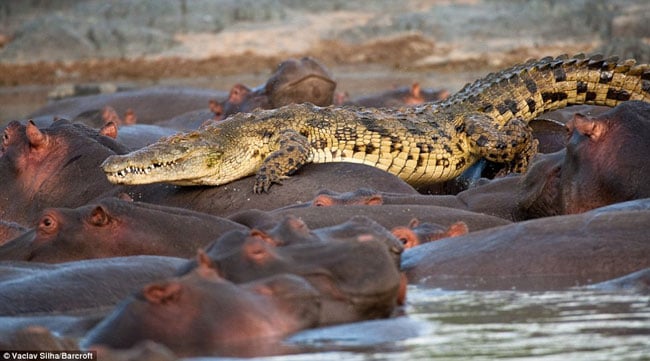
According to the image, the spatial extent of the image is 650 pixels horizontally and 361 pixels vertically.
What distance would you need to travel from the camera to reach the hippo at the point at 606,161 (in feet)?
26.4

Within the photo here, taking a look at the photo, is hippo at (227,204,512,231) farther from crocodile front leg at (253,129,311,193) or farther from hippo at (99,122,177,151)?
hippo at (99,122,177,151)

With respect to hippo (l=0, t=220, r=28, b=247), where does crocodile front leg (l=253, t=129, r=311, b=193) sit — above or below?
above

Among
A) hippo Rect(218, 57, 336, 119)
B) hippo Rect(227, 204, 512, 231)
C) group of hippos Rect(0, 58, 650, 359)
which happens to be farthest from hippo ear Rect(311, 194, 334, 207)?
hippo Rect(218, 57, 336, 119)

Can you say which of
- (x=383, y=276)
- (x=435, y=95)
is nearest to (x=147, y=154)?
(x=383, y=276)

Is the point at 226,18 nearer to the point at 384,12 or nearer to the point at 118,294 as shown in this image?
the point at 384,12

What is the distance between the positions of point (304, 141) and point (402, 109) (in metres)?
1.13

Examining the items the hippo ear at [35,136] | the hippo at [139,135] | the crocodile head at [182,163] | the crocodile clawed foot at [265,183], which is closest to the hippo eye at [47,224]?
the crocodile head at [182,163]

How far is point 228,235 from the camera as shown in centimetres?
627

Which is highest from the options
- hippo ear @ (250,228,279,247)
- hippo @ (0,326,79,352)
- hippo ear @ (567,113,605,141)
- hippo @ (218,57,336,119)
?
hippo ear @ (567,113,605,141)

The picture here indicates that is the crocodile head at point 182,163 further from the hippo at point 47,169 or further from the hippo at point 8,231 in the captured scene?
the hippo at point 8,231

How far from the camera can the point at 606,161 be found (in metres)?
8.13

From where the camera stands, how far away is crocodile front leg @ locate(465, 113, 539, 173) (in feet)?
33.2

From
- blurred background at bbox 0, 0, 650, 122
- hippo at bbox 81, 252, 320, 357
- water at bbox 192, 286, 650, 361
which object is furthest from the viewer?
blurred background at bbox 0, 0, 650, 122

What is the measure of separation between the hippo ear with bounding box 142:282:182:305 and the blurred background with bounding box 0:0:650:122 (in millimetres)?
16221
